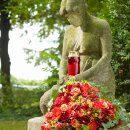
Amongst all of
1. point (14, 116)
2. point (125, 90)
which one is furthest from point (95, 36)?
point (14, 116)

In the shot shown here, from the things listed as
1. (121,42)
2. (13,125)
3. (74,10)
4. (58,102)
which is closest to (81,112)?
(58,102)

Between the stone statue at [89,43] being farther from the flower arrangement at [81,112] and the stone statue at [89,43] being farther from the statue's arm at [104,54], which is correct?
the flower arrangement at [81,112]

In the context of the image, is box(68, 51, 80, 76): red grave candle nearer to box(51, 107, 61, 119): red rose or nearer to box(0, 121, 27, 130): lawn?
box(51, 107, 61, 119): red rose

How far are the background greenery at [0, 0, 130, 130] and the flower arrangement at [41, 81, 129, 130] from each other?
5.89 meters

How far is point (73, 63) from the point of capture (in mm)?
6070

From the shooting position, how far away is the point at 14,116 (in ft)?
50.3

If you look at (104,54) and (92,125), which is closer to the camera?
(92,125)

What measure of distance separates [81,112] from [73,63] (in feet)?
4.71

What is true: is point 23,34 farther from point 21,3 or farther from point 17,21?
point 21,3

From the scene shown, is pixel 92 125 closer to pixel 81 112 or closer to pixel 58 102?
pixel 81 112

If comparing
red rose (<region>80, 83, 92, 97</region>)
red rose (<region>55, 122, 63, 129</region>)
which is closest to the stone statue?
red rose (<region>80, 83, 92, 97</region>)

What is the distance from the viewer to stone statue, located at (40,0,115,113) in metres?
6.27

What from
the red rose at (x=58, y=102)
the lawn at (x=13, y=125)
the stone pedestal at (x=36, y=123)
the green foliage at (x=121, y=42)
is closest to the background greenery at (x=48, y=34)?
the green foliage at (x=121, y=42)

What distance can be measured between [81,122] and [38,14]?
14098 mm
